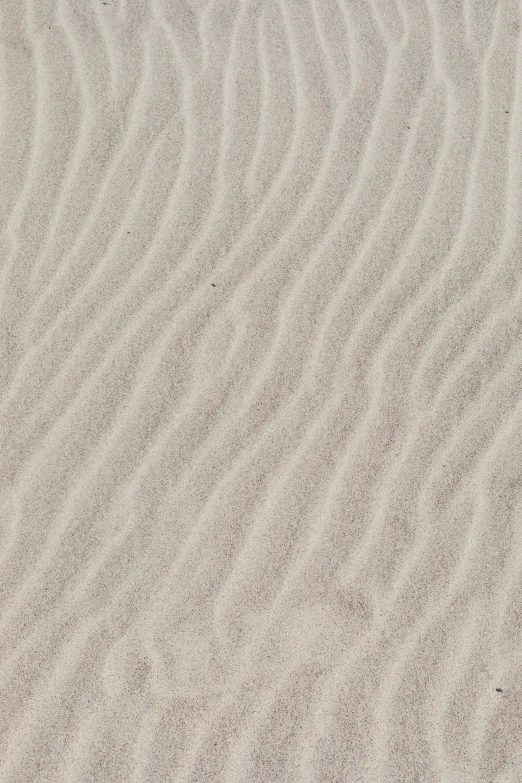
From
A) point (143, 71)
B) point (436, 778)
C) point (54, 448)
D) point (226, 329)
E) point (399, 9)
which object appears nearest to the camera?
point (436, 778)

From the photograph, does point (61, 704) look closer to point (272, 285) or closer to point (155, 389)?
point (155, 389)

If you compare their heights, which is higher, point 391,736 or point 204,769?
point 391,736

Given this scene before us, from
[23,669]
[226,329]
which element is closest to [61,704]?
[23,669]

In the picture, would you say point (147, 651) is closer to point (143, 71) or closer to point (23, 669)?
point (23, 669)

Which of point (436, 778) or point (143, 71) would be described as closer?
point (436, 778)

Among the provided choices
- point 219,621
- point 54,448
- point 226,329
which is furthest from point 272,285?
point 219,621

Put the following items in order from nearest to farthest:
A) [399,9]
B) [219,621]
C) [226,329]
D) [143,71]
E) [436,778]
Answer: [436,778], [219,621], [226,329], [143,71], [399,9]

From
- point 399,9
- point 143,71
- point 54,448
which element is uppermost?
point 399,9
